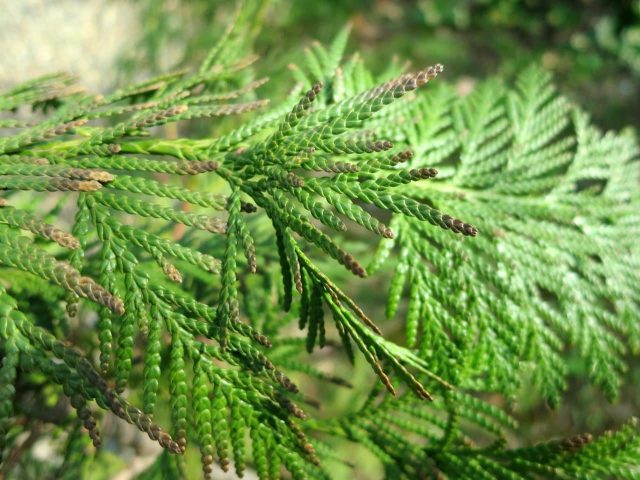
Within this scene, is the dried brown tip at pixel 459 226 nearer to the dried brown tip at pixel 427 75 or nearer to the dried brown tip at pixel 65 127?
the dried brown tip at pixel 427 75

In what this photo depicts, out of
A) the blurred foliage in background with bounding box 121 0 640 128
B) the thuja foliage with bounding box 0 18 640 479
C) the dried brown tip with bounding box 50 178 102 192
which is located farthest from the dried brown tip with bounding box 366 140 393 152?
the blurred foliage in background with bounding box 121 0 640 128

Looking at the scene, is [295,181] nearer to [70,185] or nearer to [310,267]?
[310,267]

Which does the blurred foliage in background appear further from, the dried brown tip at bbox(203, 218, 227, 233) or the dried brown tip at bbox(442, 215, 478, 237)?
the dried brown tip at bbox(442, 215, 478, 237)

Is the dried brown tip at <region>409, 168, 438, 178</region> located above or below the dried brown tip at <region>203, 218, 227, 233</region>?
above

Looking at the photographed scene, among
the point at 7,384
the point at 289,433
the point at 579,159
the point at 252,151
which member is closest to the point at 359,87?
the point at 252,151

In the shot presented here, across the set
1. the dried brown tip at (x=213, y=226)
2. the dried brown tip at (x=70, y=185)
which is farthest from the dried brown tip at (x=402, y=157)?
the dried brown tip at (x=70, y=185)

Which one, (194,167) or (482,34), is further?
(482,34)

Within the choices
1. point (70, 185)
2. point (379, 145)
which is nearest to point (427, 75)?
point (379, 145)

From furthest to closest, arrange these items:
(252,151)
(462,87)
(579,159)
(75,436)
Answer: (462,87)
(579,159)
(75,436)
(252,151)

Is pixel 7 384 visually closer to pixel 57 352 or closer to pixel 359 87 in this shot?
pixel 57 352
